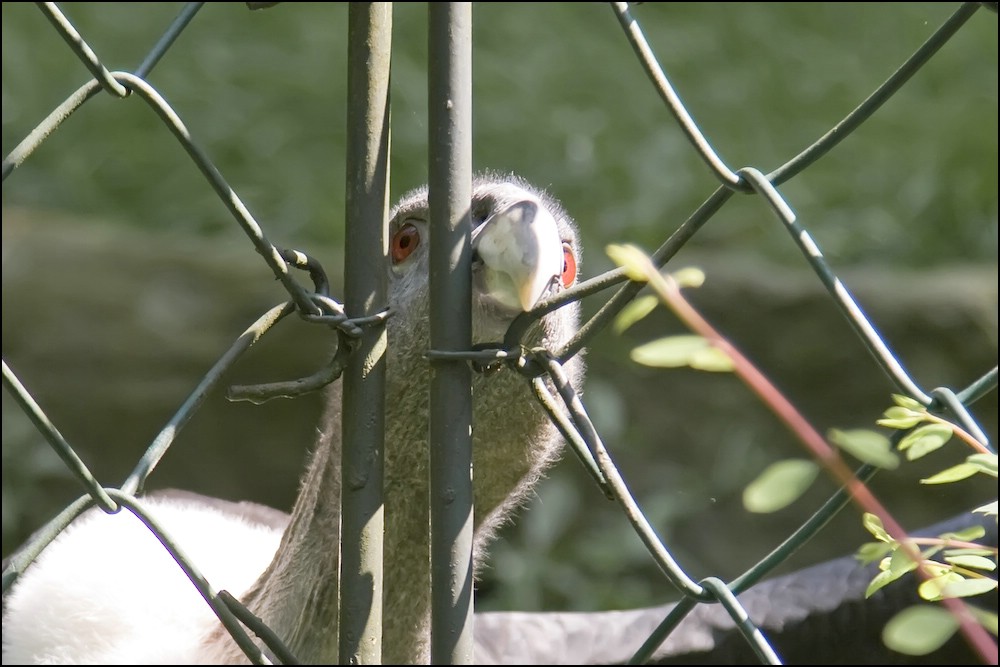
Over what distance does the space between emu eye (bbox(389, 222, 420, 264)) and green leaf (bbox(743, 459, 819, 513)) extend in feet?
2.60

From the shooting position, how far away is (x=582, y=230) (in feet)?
14.9

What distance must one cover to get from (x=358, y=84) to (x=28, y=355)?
3295 mm

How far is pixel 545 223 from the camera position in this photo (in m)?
1.16

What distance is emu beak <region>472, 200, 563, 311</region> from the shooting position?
106cm

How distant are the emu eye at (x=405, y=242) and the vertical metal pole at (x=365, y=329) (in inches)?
19.6

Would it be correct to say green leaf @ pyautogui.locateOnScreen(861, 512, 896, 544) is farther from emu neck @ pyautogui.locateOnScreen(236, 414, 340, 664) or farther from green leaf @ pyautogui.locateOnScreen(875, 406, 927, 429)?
emu neck @ pyautogui.locateOnScreen(236, 414, 340, 664)

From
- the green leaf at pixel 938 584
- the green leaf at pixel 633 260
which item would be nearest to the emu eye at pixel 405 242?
the green leaf at pixel 633 260

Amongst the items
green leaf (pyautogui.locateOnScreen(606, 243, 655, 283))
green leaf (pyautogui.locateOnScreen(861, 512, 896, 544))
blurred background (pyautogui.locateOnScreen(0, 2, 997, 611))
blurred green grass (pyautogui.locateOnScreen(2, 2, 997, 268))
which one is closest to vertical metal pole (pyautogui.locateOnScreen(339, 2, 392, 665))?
green leaf (pyautogui.locateOnScreen(606, 243, 655, 283))

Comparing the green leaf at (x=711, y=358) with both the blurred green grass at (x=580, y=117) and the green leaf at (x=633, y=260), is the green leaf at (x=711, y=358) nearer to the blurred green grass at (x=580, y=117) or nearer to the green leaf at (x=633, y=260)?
the green leaf at (x=633, y=260)

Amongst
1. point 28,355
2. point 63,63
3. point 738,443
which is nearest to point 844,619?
point 738,443

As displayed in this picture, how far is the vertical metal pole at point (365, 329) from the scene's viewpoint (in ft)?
3.23

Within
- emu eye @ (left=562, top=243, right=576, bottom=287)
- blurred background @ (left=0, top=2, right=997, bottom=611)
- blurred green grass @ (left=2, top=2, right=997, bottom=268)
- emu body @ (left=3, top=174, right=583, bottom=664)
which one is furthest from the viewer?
blurred green grass @ (left=2, top=2, right=997, bottom=268)

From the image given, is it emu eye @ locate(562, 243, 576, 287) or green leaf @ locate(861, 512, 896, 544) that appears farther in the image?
emu eye @ locate(562, 243, 576, 287)

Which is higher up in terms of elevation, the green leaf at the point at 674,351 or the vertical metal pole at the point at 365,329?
the vertical metal pole at the point at 365,329
